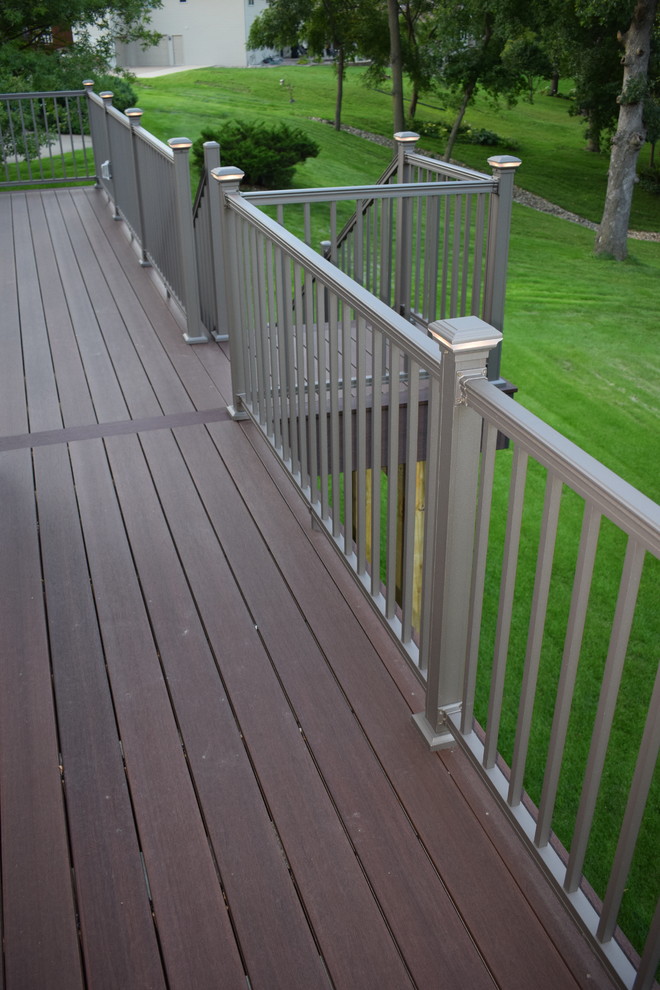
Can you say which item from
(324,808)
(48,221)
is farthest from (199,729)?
(48,221)

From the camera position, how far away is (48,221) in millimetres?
8078

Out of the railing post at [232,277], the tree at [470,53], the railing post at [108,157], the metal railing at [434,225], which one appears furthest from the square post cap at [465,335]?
the tree at [470,53]

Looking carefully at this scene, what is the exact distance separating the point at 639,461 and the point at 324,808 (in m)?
8.21

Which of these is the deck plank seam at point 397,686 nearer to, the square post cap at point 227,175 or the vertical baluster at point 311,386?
the vertical baluster at point 311,386

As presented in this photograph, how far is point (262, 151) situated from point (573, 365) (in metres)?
8.46

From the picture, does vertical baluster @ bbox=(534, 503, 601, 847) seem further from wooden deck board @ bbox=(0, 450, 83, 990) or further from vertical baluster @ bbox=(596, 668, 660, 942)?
wooden deck board @ bbox=(0, 450, 83, 990)

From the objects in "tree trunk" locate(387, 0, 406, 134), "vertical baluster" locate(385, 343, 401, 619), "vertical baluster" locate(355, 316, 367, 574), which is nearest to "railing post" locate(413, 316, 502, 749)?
"vertical baluster" locate(385, 343, 401, 619)

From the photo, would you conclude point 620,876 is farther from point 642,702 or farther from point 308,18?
point 308,18

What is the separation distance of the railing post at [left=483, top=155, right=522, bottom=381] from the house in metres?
44.8

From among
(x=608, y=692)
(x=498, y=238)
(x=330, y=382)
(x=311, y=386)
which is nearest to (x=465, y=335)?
(x=608, y=692)

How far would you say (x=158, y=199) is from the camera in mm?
5602

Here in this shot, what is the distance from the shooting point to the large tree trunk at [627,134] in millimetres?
17203

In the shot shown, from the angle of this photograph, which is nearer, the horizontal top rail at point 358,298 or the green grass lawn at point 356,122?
the horizontal top rail at point 358,298

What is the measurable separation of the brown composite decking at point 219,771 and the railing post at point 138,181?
10.0 feet
